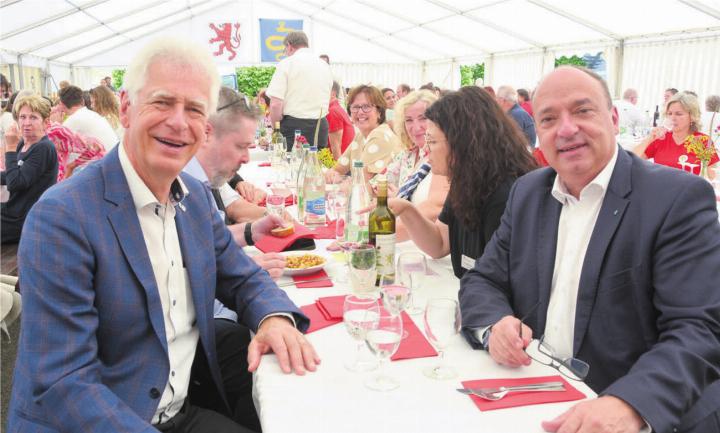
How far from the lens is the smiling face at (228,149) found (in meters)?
2.44

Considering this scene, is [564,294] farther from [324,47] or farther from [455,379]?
[324,47]

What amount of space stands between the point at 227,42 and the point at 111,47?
437 cm

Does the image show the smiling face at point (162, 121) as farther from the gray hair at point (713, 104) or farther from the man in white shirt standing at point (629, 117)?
the man in white shirt standing at point (629, 117)

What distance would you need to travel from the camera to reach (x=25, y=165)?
3.86 m

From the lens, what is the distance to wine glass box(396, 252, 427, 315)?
1.48 m

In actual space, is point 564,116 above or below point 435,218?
above

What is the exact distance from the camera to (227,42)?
1430cm

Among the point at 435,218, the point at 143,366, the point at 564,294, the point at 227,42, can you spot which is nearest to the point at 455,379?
the point at 564,294

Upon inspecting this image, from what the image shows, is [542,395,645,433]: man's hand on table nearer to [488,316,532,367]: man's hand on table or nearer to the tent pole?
[488,316,532,367]: man's hand on table

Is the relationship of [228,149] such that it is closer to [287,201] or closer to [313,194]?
[313,194]

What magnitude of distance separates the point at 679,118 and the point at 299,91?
3.53m

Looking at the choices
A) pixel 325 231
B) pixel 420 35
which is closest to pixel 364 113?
pixel 325 231

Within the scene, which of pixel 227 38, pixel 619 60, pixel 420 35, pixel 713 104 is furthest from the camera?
pixel 420 35

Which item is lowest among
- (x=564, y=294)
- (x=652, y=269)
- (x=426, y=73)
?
(x=564, y=294)
